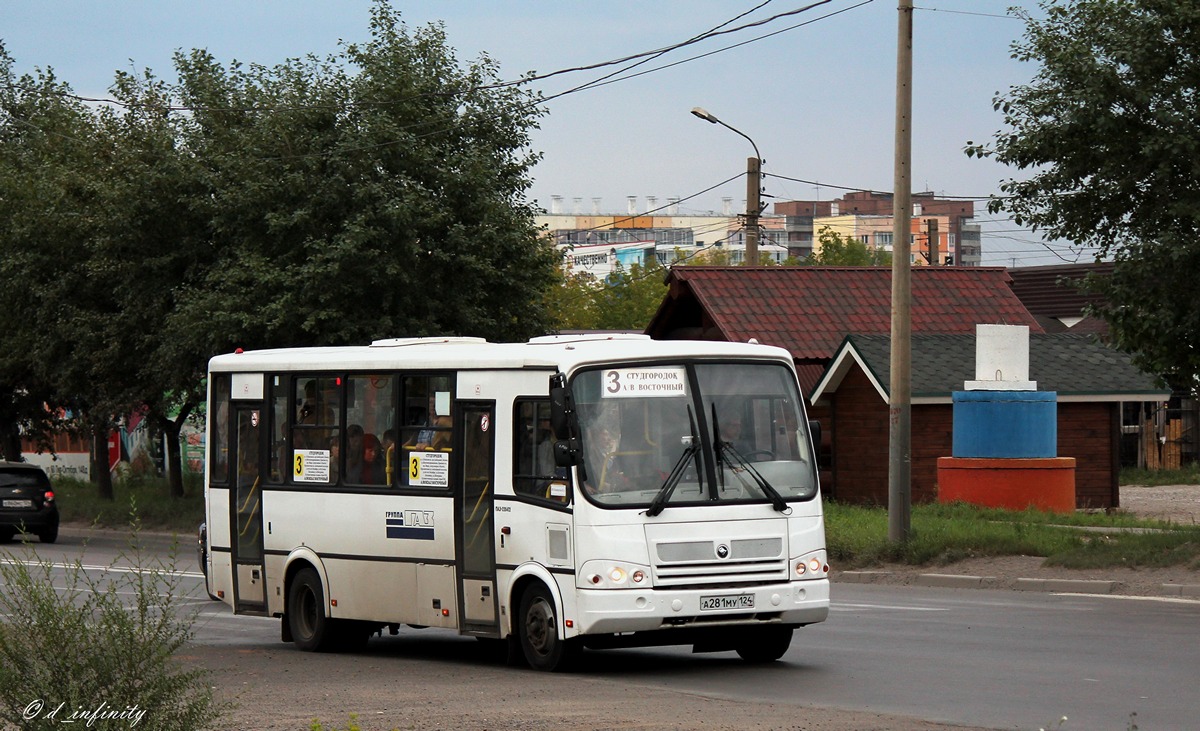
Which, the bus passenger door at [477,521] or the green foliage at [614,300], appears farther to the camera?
the green foliage at [614,300]

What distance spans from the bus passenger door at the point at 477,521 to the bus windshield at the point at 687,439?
1.21 m

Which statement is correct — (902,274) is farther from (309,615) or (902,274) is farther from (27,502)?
(27,502)

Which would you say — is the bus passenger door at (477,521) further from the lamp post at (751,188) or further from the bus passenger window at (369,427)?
the lamp post at (751,188)

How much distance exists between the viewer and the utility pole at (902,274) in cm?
2245

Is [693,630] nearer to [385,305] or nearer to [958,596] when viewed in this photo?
[958,596]

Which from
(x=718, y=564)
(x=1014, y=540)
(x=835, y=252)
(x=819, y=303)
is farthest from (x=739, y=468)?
(x=835, y=252)

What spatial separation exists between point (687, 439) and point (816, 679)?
2040 millimetres

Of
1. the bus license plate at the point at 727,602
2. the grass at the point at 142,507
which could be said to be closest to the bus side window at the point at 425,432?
the bus license plate at the point at 727,602

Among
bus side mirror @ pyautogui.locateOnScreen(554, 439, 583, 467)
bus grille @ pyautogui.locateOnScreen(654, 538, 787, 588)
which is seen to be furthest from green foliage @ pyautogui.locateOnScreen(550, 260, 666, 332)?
bus side mirror @ pyautogui.locateOnScreen(554, 439, 583, 467)

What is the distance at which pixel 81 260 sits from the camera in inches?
1479

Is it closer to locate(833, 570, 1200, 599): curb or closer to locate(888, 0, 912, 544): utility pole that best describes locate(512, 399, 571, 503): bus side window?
locate(833, 570, 1200, 599): curb

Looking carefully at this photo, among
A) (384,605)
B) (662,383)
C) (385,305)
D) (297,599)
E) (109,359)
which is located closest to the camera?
(662,383)

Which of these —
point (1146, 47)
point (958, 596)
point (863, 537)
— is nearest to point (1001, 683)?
point (958, 596)

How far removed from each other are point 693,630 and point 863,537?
1148 centimetres
